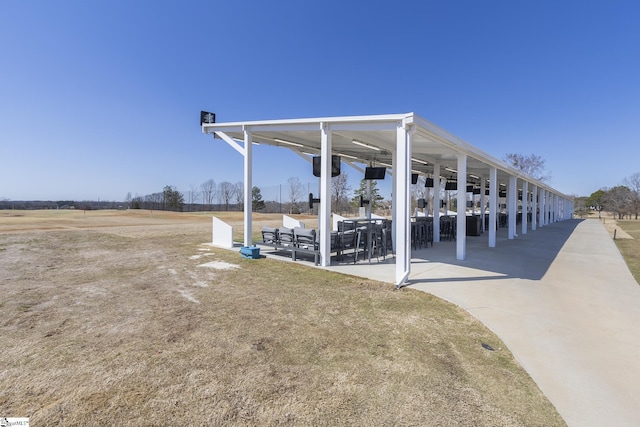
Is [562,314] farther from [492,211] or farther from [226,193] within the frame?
[226,193]

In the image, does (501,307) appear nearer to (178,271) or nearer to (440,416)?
(440,416)

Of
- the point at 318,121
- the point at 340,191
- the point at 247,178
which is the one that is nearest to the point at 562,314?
the point at 318,121

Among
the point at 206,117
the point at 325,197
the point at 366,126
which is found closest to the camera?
the point at 366,126

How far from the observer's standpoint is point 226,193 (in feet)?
150

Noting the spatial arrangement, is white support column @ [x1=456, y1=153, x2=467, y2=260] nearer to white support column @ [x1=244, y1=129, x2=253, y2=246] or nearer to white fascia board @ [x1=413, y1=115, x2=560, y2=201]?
white fascia board @ [x1=413, y1=115, x2=560, y2=201]

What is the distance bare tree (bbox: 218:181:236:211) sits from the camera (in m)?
45.7

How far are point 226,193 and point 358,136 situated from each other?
40.8m

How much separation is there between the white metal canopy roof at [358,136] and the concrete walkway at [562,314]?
2.91 meters

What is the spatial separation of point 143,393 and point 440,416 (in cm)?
218

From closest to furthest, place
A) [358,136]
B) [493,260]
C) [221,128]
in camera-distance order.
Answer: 1. [493,260]
2. [358,136]
3. [221,128]

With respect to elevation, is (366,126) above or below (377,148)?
below

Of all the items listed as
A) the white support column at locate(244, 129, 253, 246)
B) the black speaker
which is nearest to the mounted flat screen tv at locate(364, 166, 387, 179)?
the white support column at locate(244, 129, 253, 246)

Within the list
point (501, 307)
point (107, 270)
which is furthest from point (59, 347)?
point (501, 307)

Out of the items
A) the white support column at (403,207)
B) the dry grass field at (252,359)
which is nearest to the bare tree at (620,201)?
the white support column at (403,207)
